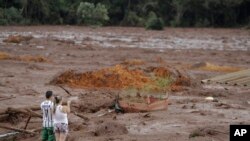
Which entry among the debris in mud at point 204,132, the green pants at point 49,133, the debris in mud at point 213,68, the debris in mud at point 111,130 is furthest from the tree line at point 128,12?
the green pants at point 49,133

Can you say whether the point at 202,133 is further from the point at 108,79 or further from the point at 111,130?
the point at 108,79

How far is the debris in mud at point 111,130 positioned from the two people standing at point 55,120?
5.58 feet

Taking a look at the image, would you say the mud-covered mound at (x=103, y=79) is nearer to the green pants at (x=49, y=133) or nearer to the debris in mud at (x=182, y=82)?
the debris in mud at (x=182, y=82)

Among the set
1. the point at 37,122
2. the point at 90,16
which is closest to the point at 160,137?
the point at 37,122

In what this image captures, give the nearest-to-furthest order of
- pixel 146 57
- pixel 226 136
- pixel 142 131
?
pixel 226 136 < pixel 142 131 < pixel 146 57

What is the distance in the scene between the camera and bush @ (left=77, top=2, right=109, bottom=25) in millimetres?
69688

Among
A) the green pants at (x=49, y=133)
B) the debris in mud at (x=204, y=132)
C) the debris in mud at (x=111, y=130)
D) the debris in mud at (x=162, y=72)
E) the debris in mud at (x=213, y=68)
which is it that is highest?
the green pants at (x=49, y=133)

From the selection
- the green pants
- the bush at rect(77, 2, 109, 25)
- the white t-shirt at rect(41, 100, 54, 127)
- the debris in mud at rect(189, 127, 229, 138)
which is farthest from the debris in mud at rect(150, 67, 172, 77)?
the bush at rect(77, 2, 109, 25)

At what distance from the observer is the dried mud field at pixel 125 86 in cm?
1374

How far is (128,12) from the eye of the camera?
3115 inches

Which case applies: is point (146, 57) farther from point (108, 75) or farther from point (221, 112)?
point (221, 112)

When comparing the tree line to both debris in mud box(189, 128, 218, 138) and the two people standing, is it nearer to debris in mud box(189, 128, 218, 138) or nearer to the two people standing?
debris in mud box(189, 128, 218, 138)

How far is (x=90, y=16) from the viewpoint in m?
71.1

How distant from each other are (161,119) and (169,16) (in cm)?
6611
